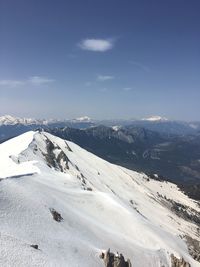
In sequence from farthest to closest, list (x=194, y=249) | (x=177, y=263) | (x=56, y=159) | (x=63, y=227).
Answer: (x=56, y=159)
(x=194, y=249)
(x=177, y=263)
(x=63, y=227)

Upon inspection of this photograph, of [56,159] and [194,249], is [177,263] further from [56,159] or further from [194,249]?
[56,159]

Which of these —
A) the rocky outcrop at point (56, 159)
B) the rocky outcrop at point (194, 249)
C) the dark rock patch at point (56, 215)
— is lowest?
the rocky outcrop at point (194, 249)

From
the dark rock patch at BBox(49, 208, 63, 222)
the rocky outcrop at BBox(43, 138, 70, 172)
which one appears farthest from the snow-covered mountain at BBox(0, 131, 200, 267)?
the rocky outcrop at BBox(43, 138, 70, 172)

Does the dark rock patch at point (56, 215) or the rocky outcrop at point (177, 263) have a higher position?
the dark rock patch at point (56, 215)

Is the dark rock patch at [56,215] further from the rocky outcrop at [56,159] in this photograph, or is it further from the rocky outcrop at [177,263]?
the rocky outcrop at [56,159]

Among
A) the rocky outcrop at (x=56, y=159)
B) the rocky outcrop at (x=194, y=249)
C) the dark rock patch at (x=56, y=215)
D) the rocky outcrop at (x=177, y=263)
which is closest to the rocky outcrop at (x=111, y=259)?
the dark rock patch at (x=56, y=215)

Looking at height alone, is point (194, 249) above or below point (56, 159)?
below

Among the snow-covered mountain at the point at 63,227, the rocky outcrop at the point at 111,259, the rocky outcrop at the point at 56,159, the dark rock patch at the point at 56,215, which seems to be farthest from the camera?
the rocky outcrop at the point at 56,159

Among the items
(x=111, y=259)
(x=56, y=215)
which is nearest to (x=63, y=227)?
(x=56, y=215)

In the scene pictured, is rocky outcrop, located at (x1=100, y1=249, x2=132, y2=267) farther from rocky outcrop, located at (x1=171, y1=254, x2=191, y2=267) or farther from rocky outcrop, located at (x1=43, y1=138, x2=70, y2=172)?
rocky outcrop, located at (x1=43, y1=138, x2=70, y2=172)

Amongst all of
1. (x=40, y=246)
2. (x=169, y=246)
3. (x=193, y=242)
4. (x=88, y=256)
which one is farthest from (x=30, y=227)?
(x=193, y=242)

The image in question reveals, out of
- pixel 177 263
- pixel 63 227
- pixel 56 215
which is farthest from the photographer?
pixel 177 263
